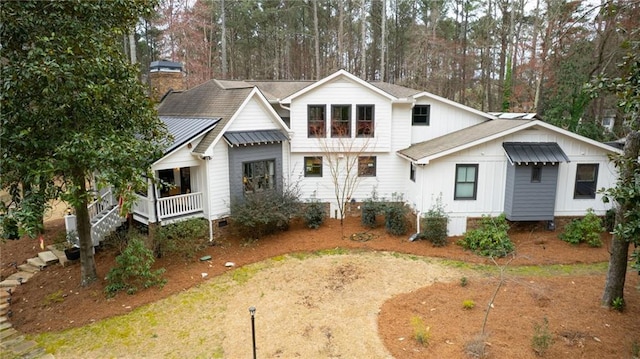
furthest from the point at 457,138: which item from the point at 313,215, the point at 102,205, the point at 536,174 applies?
the point at 102,205

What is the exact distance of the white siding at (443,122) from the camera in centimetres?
1722

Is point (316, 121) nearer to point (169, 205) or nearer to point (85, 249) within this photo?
point (169, 205)

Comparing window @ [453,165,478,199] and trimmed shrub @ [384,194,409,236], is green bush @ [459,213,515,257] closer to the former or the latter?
window @ [453,165,478,199]

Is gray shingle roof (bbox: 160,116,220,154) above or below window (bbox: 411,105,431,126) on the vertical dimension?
below

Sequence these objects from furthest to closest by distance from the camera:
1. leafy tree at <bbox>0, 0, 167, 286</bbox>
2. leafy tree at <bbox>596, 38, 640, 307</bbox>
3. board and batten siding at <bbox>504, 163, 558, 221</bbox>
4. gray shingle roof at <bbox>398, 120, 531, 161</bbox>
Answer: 1. gray shingle roof at <bbox>398, 120, 531, 161</bbox>
2. board and batten siding at <bbox>504, 163, 558, 221</bbox>
3. leafy tree at <bbox>0, 0, 167, 286</bbox>
4. leafy tree at <bbox>596, 38, 640, 307</bbox>

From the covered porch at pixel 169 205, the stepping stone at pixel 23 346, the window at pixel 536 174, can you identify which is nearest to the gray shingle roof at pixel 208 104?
the covered porch at pixel 169 205

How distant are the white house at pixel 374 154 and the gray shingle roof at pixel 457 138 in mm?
79

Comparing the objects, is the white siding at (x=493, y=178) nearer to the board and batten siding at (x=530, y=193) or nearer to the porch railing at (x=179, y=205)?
the board and batten siding at (x=530, y=193)

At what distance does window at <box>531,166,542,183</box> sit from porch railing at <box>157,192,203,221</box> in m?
12.4

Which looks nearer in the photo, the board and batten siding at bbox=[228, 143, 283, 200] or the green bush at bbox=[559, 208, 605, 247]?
the green bush at bbox=[559, 208, 605, 247]

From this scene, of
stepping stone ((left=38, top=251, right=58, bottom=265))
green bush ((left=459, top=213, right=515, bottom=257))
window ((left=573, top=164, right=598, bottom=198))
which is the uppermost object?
window ((left=573, top=164, right=598, bottom=198))

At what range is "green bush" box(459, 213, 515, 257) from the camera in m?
13.2

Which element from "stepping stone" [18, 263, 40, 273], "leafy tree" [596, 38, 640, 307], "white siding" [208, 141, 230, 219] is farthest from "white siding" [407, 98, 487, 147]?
"stepping stone" [18, 263, 40, 273]

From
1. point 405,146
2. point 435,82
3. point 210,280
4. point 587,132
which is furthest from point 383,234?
point 435,82
